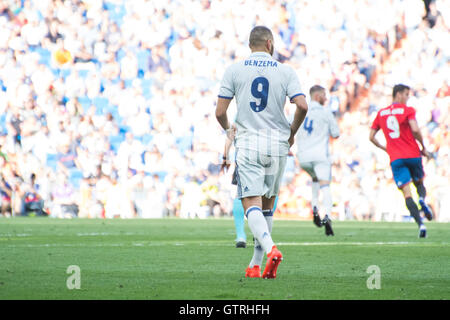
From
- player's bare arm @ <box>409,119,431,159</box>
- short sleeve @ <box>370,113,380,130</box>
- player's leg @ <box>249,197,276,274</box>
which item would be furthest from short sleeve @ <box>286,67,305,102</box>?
short sleeve @ <box>370,113,380,130</box>

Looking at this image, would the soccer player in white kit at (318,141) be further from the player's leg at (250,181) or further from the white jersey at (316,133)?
the player's leg at (250,181)

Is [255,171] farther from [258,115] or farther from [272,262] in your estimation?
[272,262]

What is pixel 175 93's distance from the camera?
25375mm

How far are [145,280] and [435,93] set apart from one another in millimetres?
16494

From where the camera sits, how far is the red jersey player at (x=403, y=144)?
13.1m

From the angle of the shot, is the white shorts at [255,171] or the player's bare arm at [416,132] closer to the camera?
the white shorts at [255,171]

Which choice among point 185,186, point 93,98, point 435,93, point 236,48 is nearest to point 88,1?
point 93,98

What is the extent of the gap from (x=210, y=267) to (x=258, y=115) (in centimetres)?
152

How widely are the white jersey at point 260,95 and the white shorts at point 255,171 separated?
0.05 meters

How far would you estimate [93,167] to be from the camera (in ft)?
81.4

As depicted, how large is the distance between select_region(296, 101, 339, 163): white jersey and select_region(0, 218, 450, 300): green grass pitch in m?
1.72

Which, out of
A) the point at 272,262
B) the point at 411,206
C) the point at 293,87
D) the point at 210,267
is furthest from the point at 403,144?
the point at 272,262

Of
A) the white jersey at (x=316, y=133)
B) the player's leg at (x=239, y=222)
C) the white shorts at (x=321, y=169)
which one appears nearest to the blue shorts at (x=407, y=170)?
the white jersey at (x=316, y=133)

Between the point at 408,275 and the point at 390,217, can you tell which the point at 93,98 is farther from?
the point at 408,275
